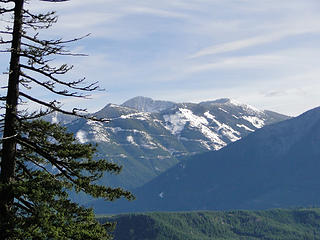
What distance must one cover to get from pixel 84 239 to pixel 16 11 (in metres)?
12.5

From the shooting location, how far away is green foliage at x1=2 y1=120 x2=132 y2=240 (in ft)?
83.6

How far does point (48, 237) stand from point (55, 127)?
19.8 feet

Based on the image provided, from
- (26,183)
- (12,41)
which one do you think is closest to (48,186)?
(26,183)

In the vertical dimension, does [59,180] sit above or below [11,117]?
below

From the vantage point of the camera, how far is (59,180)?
88.3ft

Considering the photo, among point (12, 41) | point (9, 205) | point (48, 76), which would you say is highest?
point (12, 41)

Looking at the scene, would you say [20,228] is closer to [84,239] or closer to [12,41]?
[84,239]

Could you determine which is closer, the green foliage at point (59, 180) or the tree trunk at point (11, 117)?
the green foliage at point (59, 180)

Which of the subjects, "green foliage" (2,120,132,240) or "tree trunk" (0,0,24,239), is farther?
"tree trunk" (0,0,24,239)

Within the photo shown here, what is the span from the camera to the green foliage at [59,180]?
25472mm

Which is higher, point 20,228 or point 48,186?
point 48,186

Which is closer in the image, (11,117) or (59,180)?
(11,117)

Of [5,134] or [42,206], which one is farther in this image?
[5,134]

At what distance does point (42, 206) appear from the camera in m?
24.5
